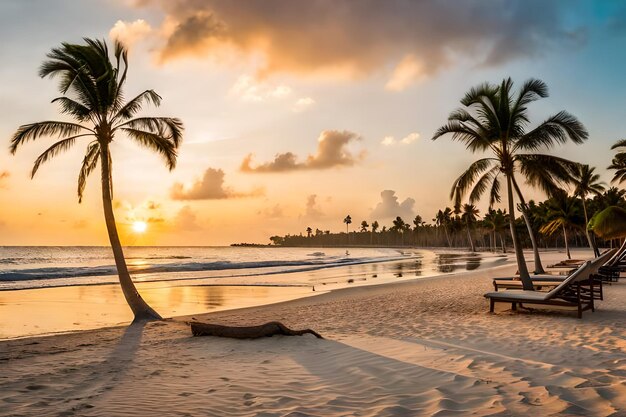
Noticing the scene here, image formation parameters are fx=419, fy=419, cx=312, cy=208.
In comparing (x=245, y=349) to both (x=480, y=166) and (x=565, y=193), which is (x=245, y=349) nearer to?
(x=480, y=166)

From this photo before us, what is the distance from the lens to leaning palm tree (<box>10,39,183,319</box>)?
11.9 m

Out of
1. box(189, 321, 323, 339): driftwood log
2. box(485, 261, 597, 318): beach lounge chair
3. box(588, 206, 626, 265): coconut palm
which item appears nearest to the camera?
box(189, 321, 323, 339): driftwood log

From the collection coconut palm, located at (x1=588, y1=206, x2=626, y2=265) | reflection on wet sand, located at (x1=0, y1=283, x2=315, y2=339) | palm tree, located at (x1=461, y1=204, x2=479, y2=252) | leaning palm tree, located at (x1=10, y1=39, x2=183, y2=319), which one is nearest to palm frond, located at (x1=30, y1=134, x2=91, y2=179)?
leaning palm tree, located at (x1=10, y1=39, x2=183, y2=319)

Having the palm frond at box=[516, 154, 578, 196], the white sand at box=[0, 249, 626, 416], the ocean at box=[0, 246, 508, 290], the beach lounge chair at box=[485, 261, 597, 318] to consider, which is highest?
the palm frond at box=[516, 154, 578, 196]

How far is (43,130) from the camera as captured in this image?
12.2 m

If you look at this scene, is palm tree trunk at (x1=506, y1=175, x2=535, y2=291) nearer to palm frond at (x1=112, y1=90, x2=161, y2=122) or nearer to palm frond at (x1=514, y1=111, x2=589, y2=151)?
palm frond at (x1=514, y1=111, x2=589, y2=151)

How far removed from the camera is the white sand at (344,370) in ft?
14.2

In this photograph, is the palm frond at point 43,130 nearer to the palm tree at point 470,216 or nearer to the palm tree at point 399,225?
the palm tree at point 470,216

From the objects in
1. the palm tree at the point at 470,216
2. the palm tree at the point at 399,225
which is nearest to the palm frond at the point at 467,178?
the palm tree at the point at 470,216

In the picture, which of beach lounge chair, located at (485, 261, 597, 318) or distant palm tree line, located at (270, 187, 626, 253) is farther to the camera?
distant palm tree line, located at (270, 187, 626, 253)

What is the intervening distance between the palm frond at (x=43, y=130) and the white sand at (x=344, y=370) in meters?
5.96

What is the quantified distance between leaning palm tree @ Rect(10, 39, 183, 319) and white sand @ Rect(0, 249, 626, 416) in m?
3.38

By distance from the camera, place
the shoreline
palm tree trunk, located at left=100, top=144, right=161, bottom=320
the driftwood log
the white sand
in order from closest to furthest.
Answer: the white sand < the driftwood log < the shoreline < palm tree trunk, located at left=100, top=144, right=161, bottom=320

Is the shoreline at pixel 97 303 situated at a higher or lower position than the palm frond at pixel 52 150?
lower
